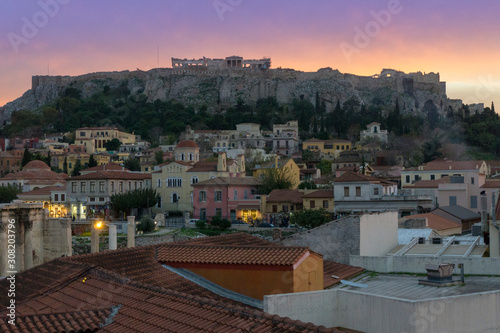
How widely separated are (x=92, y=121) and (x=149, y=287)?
114m

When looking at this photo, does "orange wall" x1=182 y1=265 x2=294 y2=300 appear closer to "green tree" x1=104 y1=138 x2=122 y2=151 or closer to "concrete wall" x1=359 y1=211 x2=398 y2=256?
"concrete wall" x1=359 y1=211 x2=398 y2=256

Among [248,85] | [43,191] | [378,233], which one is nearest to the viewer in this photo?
[378,233]

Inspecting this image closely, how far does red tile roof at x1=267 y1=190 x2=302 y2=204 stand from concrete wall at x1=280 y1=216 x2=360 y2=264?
3482 centimetres

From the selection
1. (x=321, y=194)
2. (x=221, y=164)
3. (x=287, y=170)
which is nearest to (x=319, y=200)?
(x=321, y=194)

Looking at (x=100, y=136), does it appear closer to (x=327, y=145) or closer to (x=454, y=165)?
(x=327, y=145)

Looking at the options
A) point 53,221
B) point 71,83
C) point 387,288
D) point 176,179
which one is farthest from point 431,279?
point 71,83

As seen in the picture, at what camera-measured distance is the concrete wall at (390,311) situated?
10.0 meters

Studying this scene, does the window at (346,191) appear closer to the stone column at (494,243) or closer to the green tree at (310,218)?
the green tree at (310,218)

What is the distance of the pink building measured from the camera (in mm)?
54094

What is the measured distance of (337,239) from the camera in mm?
17344

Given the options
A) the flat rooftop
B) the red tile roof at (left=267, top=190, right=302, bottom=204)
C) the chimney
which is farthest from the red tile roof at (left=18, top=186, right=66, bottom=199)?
the flat rooftop

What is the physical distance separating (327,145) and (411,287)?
82.3m

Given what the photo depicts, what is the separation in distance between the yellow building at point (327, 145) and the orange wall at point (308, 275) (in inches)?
3156

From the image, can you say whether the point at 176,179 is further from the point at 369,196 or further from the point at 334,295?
the point at 334,295
